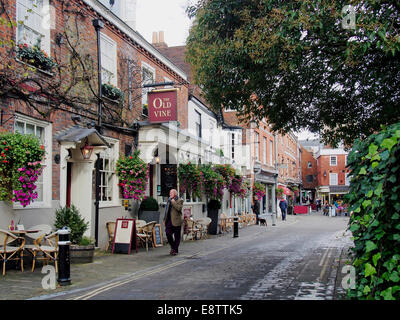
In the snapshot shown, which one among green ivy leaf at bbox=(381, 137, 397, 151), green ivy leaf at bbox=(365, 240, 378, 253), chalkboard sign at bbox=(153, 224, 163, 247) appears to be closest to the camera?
green ivy leaf at bbox=(381, 137, 397, 151)

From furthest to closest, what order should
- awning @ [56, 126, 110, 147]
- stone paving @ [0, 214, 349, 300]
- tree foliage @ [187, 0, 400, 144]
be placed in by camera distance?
awning @ [56, 126, 110, 147]
tree foliage @ [187, 0, 400, 144]
stone paving @ [0, 214, 349, 300]

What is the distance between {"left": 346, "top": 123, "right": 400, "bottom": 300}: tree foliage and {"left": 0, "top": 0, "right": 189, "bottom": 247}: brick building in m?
6.80

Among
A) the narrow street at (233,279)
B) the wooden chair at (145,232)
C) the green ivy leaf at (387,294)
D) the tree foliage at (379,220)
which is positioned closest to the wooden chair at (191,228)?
the wooden chair at (145,232)

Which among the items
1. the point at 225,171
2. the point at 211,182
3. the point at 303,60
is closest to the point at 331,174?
the point at 225,171

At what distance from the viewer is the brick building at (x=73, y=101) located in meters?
9.84

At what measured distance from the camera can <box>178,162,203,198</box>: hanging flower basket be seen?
60.4 ft

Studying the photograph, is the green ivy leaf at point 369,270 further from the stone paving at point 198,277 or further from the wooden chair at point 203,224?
the wooden chair at point 203,224

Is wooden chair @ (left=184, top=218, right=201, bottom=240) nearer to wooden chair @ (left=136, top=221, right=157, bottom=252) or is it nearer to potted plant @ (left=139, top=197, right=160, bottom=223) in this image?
potted plant @ (left=139, top=197, right=160, bottom=223)

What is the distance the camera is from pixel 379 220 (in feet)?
14.3

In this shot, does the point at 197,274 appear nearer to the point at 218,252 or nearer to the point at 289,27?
the point at 218,252

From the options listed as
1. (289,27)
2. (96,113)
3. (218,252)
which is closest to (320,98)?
(289,27)

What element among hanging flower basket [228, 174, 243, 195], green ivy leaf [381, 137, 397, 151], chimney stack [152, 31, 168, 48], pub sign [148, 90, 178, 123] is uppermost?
chimney stack [152, 31, 168, 48]

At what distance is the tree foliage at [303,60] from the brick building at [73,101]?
369 cm

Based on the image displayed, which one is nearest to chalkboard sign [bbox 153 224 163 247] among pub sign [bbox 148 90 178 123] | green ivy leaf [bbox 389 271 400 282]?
pub sign [bbox 148 90 178 123]
